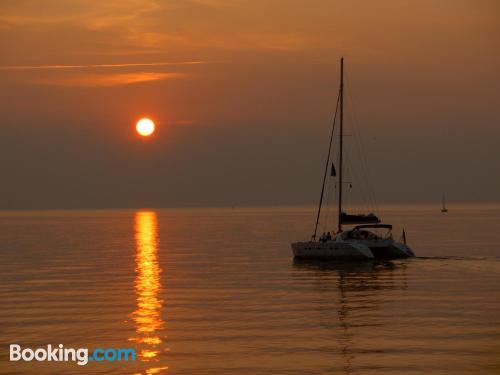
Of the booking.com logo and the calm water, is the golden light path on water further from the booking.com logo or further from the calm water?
the booking.com logo

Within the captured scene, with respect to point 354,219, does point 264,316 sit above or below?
below

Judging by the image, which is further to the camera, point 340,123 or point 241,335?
point 340,123

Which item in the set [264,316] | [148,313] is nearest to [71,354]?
[148,313]

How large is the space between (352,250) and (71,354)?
138 feet

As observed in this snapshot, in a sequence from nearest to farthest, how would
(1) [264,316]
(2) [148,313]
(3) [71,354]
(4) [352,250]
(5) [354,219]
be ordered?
1. (3) [71,354]
2. (1) [264,316]
3. (2) [148,313]
4. (4) [352,250]
5. (5) [354,219]

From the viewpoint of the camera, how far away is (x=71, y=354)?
94.9 feet

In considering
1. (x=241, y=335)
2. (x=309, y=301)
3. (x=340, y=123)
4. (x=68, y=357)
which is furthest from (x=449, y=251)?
(x=68, y=357)

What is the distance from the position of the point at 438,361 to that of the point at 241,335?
8078mm

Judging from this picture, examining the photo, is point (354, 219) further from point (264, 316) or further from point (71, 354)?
point (71, 354)

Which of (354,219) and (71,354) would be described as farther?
(354,219)

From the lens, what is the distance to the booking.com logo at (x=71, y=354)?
2809 cm

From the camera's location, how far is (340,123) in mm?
77188

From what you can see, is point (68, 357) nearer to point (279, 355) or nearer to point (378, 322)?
point (279, 355)

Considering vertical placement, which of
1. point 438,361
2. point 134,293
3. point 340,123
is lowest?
point 438,361
